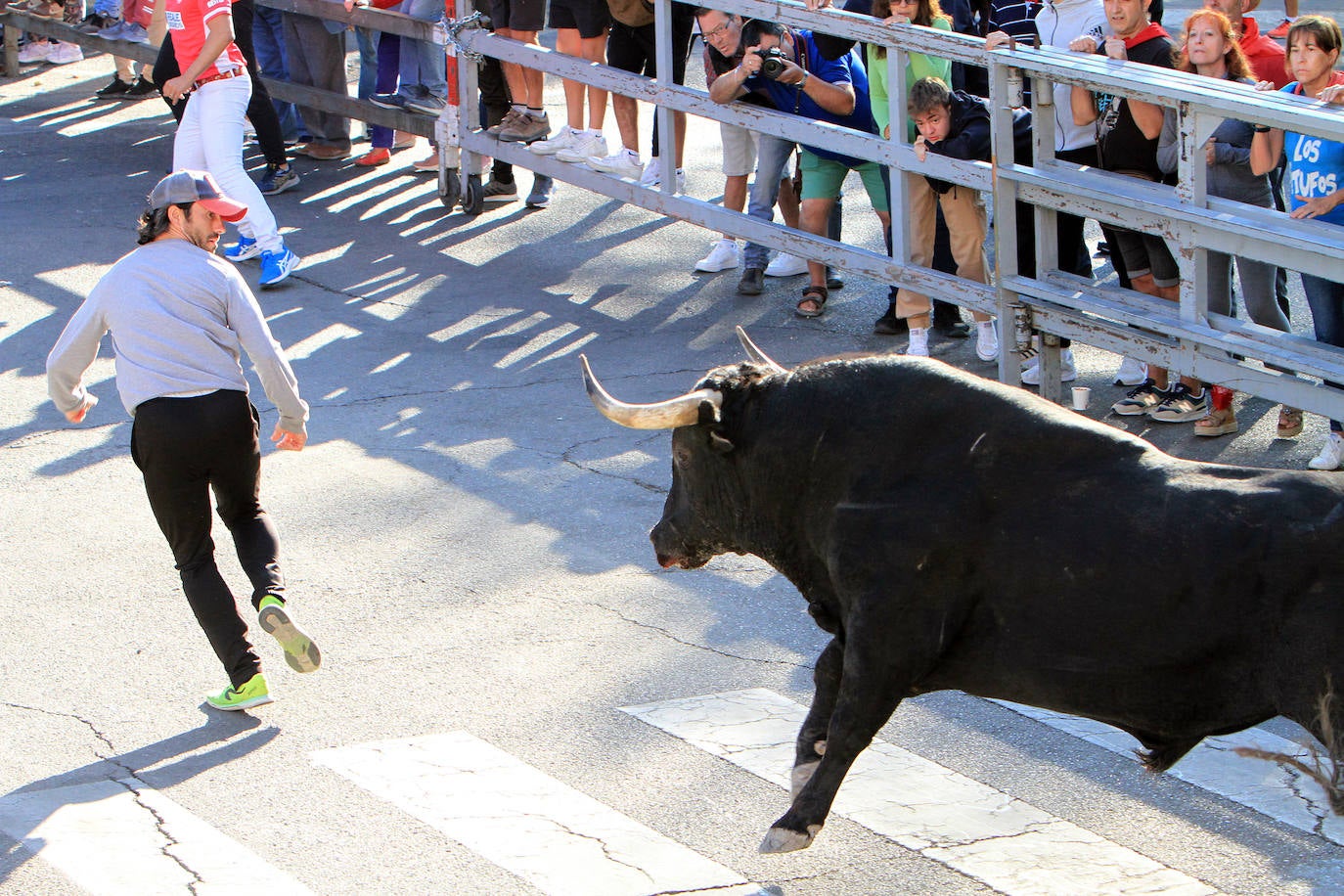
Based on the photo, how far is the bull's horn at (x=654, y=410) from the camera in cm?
426

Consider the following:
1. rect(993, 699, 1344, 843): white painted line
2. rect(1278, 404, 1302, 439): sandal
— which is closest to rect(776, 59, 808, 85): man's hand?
rect(1278, 404, 1302, 439): sandal

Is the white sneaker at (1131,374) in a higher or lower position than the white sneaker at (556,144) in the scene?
lower

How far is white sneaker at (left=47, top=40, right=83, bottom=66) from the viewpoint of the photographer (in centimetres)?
1700

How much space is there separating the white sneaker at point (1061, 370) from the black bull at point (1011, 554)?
3.93 m

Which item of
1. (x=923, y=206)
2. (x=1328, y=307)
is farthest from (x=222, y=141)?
(x=1328, y=307)

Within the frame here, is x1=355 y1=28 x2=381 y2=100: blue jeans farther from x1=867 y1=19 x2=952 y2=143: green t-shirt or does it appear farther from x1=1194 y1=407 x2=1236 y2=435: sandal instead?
x1=1194 y1=407 x2=1236 y2=435: sandal

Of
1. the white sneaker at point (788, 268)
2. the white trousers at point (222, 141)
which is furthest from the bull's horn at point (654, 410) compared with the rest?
the white trousers at point (222, 141)

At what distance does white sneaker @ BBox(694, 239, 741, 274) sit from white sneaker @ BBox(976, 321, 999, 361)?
2478mm

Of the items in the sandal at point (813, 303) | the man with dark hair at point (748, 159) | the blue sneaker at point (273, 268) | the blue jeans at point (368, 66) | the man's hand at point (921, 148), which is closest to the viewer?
the man's hand at point (921, 148)

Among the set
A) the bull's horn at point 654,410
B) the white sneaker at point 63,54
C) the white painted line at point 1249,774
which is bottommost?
the white painted line at point 1249,774

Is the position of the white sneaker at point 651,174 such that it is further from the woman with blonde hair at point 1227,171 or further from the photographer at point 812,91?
the woman with blonde hair at point 1227,171

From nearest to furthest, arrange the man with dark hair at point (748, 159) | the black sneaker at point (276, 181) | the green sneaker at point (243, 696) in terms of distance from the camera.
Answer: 1. the green sneaker at point (243, 696)
2. the man with dark hair at point (748, 159)
3. the black sneaker at point (276, 181)

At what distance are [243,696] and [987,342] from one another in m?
4.76

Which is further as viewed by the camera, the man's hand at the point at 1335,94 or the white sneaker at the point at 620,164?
the white sneaker at the point at 620,164
